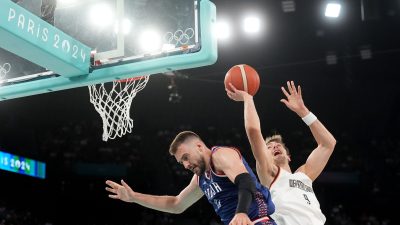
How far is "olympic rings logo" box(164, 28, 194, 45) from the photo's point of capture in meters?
4.33

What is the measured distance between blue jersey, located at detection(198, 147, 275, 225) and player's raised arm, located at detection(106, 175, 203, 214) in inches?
19.3

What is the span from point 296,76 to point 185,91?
12.9 ft

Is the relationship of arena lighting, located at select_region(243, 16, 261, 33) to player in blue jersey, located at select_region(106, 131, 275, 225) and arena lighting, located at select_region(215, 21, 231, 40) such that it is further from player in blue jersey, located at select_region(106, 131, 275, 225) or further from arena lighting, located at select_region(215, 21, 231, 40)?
player in blue jersey, located at select_region(106, 131, 275, 225)

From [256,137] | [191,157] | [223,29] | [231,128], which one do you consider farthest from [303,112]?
[231,128]

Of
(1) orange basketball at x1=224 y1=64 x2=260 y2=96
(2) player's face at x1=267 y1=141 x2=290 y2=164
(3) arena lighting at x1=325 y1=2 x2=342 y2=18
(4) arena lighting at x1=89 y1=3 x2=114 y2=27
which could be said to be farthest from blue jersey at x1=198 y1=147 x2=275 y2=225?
(3) arena lighting at x1=325 y1=2 x2=342 y2=18

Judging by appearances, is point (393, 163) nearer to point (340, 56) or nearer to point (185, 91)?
point (340, 56)

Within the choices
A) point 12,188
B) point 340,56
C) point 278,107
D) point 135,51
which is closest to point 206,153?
point 135,51

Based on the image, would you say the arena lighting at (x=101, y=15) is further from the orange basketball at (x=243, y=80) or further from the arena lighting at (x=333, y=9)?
the arena lighting at (x=333, y=9)

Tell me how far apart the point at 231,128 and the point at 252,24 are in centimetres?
790

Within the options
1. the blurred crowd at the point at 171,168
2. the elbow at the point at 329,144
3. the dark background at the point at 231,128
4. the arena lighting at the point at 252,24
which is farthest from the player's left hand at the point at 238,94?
the blurred crowd at the point at 171,168

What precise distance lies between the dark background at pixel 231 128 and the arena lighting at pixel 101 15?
8.75m

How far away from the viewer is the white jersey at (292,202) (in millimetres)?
3912

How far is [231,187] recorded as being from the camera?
3.34 meters

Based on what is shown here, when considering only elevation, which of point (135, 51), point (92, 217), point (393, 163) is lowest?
point (92, 217)
